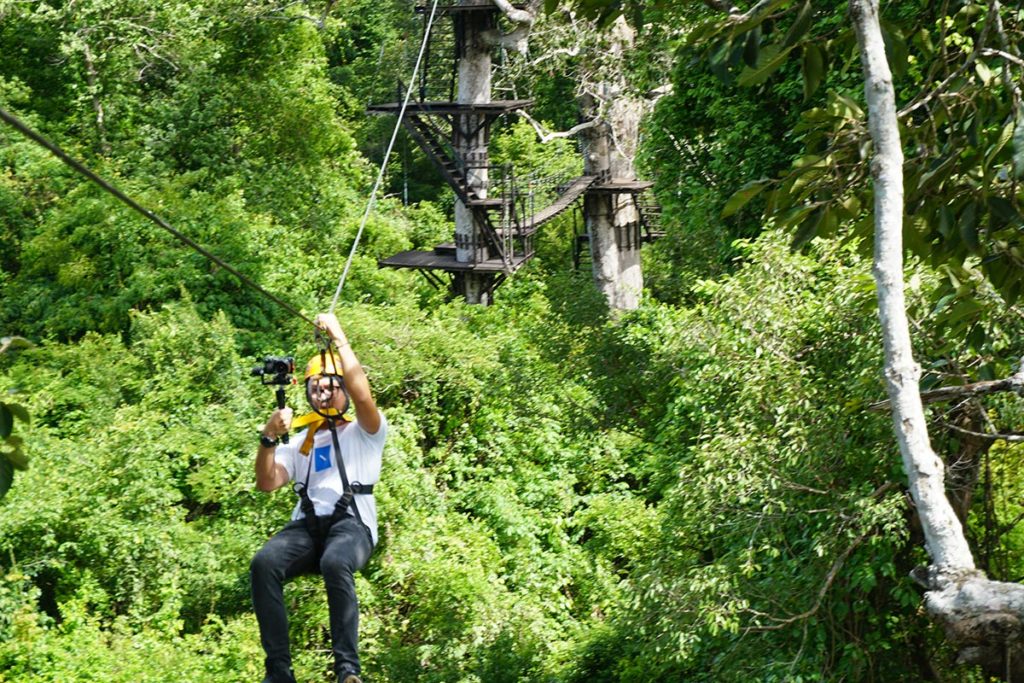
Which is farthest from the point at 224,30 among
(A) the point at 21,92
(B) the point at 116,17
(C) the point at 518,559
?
(C) the point at 518,559

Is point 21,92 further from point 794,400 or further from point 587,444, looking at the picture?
point 794,400

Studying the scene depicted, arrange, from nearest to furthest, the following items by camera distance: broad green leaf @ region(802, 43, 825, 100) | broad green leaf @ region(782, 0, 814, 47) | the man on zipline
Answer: broad green leaf @ region(782, 0, 814, 47)
broad green leaf @ region(802, 43, 825, 100)
the man on zipline

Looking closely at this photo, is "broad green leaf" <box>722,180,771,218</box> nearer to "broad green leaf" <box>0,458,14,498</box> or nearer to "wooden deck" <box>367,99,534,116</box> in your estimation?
"broad green leaf" <box>0,458,14,498</box>

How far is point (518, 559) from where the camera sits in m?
11.4

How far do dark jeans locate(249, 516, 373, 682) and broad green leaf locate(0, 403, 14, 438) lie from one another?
4.90ft

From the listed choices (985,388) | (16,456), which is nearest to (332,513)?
(16,456)

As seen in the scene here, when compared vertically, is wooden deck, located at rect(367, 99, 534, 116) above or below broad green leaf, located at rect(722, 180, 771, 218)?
above

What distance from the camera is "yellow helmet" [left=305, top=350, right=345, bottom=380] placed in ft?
17.4

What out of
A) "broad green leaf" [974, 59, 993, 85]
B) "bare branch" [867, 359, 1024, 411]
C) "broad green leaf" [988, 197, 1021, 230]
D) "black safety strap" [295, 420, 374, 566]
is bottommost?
"black safety strap" [295, 420, 374, 566]

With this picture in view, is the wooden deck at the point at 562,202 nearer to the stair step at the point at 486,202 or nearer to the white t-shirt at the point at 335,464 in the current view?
the stair step at the point at 486,202

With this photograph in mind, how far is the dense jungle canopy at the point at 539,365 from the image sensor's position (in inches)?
212

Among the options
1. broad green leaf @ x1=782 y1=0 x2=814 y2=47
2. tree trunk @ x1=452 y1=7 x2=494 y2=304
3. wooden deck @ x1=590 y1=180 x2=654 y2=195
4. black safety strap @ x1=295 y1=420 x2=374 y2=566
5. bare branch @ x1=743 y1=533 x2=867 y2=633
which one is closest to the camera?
broad green leaf @ x1=782 y1=0 x2=814 y2=47

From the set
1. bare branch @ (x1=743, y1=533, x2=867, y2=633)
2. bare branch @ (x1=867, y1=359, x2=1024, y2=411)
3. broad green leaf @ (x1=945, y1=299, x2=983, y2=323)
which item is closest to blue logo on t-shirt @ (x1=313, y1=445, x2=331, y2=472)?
bare branch @ (x1=867, y1=359, x2=1024, y2=411)

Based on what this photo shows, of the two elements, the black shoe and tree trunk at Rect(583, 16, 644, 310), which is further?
tree trunk at Rect(583, 16, 644, 310)
